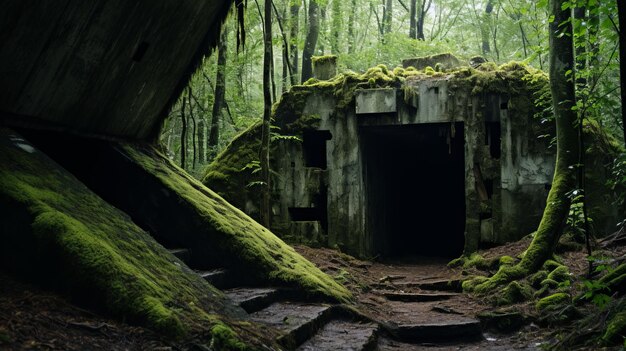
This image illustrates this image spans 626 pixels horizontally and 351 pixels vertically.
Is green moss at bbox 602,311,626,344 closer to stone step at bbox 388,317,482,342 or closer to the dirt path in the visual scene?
the dirt path

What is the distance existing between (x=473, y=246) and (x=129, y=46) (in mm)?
8169

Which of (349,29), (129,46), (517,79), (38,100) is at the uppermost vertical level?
(349,29)

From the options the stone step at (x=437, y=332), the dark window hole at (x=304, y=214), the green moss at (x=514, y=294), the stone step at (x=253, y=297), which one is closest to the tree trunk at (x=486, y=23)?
the dark window hole at (x=304, y=214)

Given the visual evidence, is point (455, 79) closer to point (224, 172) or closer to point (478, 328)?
point (224, 172)

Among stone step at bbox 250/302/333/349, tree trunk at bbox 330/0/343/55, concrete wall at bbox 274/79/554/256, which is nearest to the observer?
stone step at bbox 250/302/333/349

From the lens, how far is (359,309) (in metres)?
7.57

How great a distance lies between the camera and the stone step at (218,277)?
6480 millimetres

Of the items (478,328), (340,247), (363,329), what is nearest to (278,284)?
(363,329)

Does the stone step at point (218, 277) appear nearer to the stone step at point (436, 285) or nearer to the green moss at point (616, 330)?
the green moss at point (616, 330)

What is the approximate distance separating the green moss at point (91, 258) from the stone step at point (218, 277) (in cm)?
112

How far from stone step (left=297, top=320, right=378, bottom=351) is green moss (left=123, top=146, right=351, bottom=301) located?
623 mm

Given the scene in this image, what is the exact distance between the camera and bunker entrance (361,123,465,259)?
1366cm

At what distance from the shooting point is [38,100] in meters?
6.10

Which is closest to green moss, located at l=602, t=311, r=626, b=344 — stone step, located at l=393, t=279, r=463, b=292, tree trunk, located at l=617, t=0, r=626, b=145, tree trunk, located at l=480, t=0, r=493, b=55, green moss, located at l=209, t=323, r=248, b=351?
tree trunk, located at l=617, t=0, r=626, b=145
